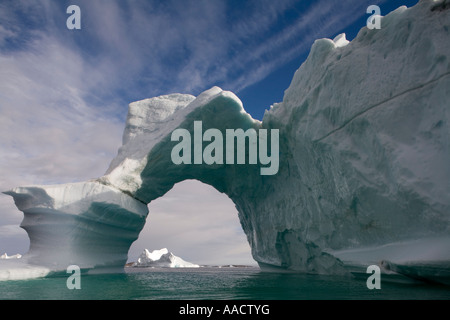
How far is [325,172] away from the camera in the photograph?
9.24 meters

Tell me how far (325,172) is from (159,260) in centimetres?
3558

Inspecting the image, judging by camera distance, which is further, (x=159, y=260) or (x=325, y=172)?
(x=159, y=260)

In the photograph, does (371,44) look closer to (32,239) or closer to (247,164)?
(247,164)

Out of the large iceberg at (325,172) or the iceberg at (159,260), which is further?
the iceberg at (159,260)

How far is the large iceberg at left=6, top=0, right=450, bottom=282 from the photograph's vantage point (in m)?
6.34

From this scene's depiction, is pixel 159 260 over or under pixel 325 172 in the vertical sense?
under

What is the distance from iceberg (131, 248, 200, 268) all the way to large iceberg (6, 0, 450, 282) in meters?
25.6

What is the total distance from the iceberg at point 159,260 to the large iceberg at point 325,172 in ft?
83.9

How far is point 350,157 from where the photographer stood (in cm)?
794

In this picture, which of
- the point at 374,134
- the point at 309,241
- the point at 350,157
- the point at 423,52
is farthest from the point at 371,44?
the point at 309,241

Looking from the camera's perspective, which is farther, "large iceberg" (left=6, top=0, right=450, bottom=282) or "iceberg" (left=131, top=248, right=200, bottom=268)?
"iceberg" (left=131, top=248, right=200, bottom=268)

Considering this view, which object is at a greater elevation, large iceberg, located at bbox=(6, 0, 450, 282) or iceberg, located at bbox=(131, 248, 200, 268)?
large iceberg, located at bbox=(6, 0, 450, 282)

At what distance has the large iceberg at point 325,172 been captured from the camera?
6.34m

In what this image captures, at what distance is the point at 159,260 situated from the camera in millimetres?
40500
